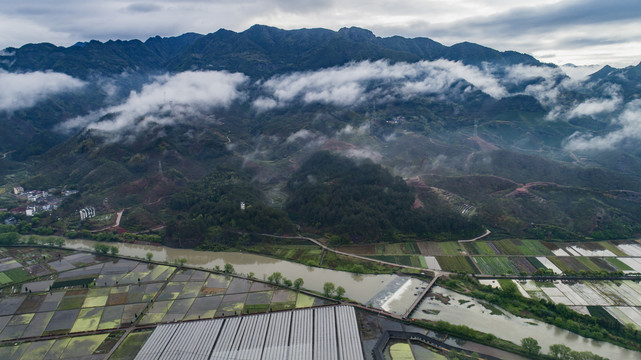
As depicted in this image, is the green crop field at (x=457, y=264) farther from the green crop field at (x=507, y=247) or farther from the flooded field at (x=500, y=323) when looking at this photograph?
the green crop field at (x=507, y=247)

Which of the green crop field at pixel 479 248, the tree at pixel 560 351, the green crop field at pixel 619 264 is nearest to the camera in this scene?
the tree at pixel 560 351

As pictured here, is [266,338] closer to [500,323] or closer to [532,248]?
[500,323]

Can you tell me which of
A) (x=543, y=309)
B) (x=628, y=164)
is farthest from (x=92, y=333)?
(x=628, y=164)

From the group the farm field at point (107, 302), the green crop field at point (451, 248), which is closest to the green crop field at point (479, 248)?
the green crop field at point (451, 248)

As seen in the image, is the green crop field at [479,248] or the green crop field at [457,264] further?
the green crop field at [479,248]

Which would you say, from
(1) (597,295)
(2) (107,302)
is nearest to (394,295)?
(1) (597,295)

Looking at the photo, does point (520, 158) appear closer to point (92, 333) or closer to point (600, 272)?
point (600, 272)
